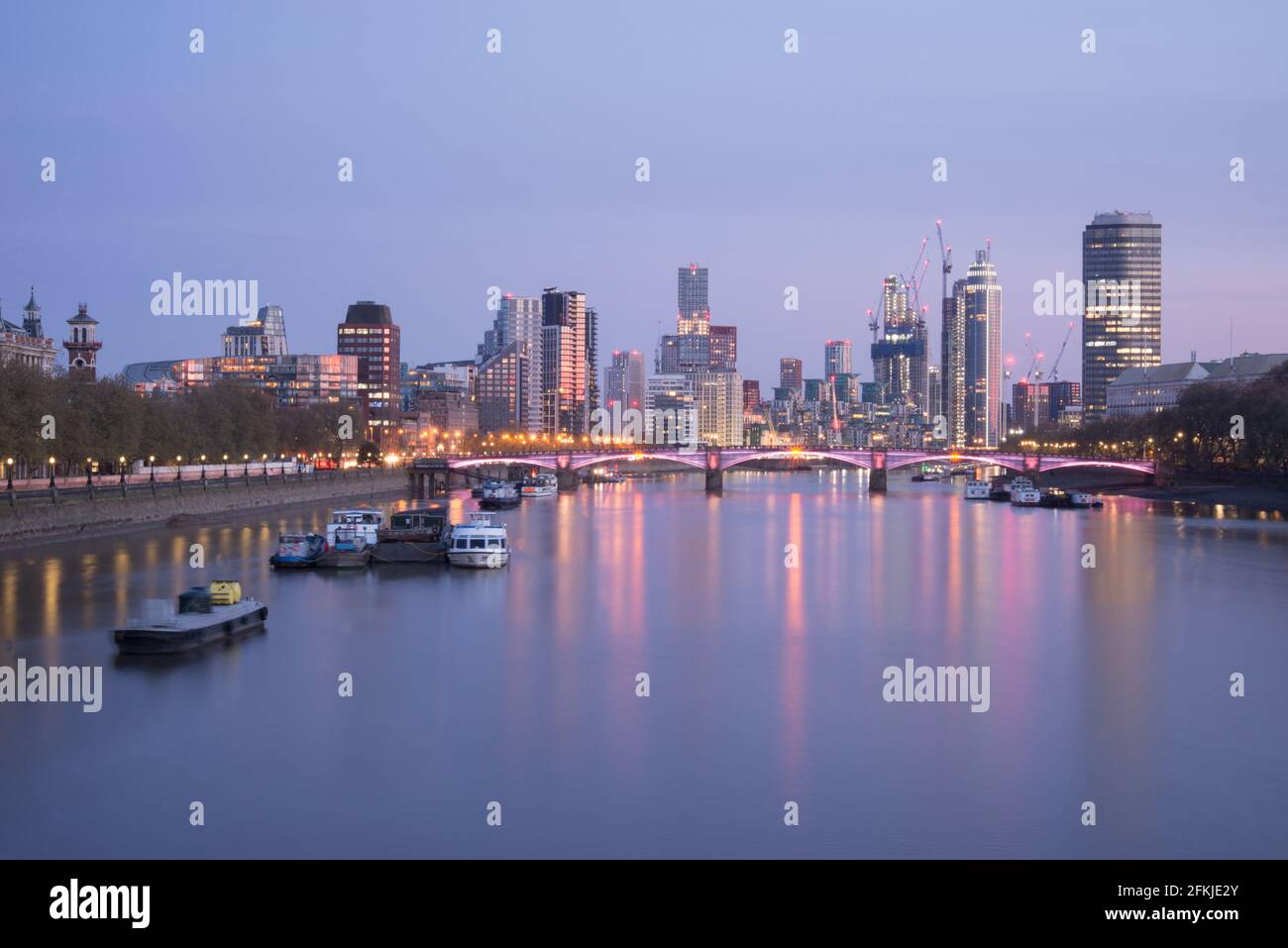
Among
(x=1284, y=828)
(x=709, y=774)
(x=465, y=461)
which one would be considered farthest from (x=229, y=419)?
(x=1284, y=828)

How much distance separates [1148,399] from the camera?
156 m

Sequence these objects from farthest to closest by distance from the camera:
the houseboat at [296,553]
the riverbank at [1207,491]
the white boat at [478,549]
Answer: the riverbank at [1207,491] → the white boat at [478,549] → the houseboat at [296,553]

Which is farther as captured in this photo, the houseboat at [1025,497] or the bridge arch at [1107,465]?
the bridge arch at [1107,465]

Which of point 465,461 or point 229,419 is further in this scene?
point 465,461

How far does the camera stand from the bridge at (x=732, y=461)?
88.2 m

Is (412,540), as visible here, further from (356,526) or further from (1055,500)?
(1055,500)

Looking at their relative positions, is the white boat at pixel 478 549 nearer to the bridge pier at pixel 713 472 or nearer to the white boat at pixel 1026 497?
the white boat at pixel 1026 497

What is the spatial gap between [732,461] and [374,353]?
250 ft

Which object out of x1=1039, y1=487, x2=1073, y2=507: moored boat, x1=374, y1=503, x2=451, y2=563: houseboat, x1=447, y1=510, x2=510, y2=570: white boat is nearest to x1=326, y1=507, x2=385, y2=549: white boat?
x1=374, y1=503, x2=451, y2=563: houseboat

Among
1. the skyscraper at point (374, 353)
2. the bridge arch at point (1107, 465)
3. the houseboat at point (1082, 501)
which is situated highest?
the skyscraper at point (374, 353)

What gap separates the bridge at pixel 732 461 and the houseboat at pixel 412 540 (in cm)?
4243

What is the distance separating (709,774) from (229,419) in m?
59.0

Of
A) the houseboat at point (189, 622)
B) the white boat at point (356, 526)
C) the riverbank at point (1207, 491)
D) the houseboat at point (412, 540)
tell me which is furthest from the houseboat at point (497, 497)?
the houseboat at point (189, 622)
